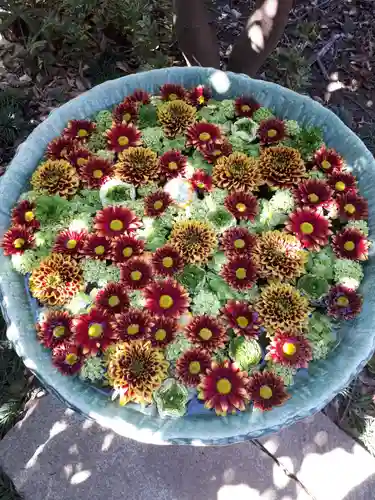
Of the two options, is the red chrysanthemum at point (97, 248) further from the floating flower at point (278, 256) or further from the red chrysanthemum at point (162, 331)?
the floating flower at point (278, 256)

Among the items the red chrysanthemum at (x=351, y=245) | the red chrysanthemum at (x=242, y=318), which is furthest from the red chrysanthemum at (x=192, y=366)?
the red chrysanthemum at (x=351, y=245)

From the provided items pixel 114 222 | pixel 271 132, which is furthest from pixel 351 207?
pixel 114 222

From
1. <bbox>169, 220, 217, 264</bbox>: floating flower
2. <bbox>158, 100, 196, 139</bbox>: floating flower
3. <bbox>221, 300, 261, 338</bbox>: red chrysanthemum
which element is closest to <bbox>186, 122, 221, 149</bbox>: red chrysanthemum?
<bbox>158, 100, 196, 139</bbox>: floating flower

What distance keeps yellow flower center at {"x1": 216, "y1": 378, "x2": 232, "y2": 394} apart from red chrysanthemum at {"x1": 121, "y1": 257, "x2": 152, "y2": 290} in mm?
318

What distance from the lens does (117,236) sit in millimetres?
1425

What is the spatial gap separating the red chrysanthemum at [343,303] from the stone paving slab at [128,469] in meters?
0.70

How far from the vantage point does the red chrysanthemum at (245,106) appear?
166 cm

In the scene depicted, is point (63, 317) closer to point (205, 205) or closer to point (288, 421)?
point (205, 205)

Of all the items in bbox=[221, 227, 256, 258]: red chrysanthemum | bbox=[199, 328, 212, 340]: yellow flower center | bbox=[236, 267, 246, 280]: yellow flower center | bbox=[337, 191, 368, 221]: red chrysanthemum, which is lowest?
bbox=[199, 328, 212, 340]: yellow flower center

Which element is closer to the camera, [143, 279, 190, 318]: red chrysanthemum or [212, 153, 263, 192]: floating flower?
[143, 279, 190, 318]: red chrysanthemum

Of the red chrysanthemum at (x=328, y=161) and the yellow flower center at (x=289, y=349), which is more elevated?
the red chrysanthemum at (x=328, y=161)

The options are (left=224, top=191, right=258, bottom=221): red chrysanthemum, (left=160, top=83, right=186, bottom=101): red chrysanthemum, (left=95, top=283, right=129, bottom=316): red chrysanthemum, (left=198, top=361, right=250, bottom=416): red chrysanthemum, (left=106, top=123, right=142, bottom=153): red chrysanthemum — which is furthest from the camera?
(left=160, top=83, right=186, bottom=101): red chrysanthemum

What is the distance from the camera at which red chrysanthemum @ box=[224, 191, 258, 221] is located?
1461 millimetres

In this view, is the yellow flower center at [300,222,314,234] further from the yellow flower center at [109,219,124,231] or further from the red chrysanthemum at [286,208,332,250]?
the yellow flower center at [109,219,124,231]
